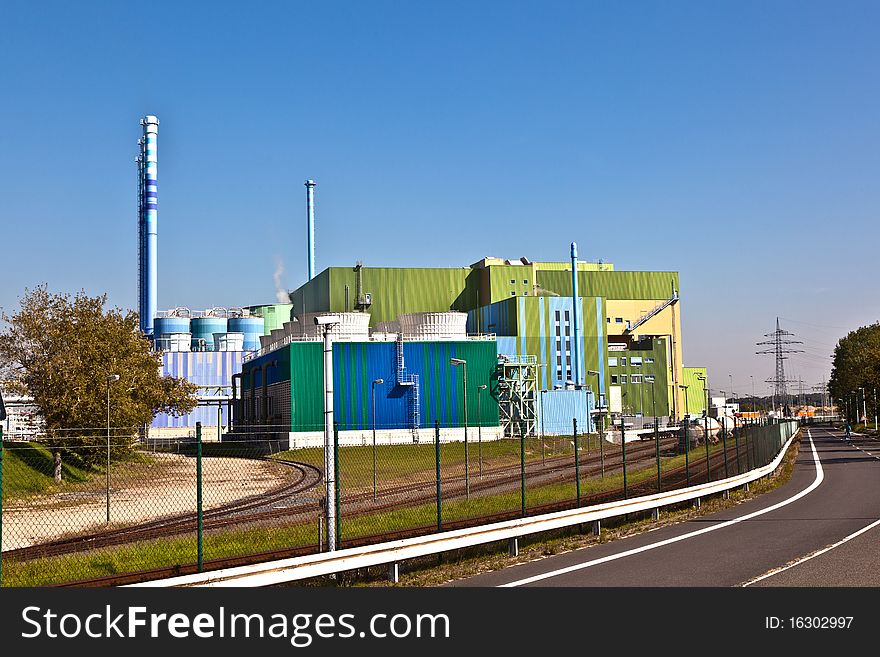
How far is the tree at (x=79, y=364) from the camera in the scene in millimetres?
45031

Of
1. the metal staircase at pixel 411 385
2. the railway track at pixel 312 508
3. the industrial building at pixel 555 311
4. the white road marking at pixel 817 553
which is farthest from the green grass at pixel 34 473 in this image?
the industrial building at pixel 555 311

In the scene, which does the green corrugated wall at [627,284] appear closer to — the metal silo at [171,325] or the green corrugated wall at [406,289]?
the green corrugated wall at [406,289]

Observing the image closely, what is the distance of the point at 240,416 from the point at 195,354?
19630mm

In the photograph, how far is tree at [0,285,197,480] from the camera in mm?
45031

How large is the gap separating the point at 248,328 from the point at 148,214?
28.0 m

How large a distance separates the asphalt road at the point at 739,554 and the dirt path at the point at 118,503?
12.1m

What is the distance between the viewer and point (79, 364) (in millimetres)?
45969

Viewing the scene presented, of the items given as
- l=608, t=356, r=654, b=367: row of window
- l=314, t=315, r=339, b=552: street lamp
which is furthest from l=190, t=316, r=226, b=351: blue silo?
l=314, t=315, r=339, b=552: street lamp

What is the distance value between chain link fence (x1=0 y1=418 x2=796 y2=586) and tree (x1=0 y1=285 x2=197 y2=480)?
2.75m

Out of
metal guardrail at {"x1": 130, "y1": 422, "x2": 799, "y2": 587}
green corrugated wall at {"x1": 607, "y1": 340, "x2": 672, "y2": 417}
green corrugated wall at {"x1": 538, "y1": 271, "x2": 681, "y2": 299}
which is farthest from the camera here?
green corrugated wall at {"x1": 538, "y1": 271, "x2": 681, "y2": 299}

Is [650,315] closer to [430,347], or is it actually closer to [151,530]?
[430,347]

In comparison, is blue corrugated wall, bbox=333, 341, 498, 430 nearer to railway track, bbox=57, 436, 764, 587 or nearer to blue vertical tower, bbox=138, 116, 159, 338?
blue vertical tower, bbox=138, 116, 159, 338
